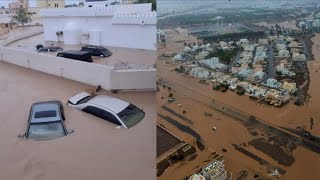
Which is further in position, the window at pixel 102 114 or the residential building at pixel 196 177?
the window at pixel 102 114

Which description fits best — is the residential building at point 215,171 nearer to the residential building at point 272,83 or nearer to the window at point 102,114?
the residential building at point 272,83

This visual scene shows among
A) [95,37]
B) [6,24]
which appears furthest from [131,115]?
[6,24]

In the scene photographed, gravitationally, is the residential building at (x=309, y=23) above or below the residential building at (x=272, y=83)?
above

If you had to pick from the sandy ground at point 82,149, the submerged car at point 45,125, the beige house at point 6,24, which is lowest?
the sandy ground at point 82,149

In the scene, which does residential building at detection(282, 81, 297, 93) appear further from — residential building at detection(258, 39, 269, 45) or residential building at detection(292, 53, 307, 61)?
residential building at detection(258, 39, 269, 45)

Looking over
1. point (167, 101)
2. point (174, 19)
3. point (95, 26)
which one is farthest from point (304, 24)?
point (95, 26)

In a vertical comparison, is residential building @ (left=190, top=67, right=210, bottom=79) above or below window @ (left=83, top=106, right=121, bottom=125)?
above

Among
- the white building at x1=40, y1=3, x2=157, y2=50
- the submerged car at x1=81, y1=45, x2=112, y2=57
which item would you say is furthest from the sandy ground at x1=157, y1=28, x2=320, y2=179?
the submerged car at x1=81, y1=45, x2=112, y2=57

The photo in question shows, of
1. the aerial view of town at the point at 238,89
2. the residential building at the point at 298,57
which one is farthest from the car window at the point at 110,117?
the residential building at the point at 298,57

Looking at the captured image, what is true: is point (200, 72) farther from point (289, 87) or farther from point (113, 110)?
point (113, 110)
